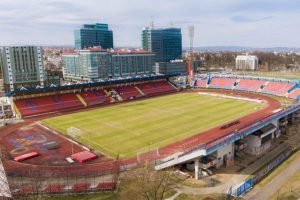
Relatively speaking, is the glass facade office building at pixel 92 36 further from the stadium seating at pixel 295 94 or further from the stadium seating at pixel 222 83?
the stadium seating at pixel 295 94

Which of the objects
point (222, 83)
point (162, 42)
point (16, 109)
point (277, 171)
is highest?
point (162, 42)

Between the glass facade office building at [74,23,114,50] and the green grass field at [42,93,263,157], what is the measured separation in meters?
104

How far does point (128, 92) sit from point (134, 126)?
33.2m

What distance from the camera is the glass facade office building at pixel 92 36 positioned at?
166750 millimetres

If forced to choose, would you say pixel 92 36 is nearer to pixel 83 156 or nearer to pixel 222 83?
pixel 222 83

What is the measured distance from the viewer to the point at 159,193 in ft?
89.9

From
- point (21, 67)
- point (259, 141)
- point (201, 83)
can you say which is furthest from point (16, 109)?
point (201, 83)

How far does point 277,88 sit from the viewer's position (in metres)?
84.2

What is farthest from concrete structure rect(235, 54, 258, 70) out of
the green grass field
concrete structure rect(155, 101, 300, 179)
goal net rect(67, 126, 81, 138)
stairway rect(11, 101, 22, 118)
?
goal net rect(67, 126, 81, 138)

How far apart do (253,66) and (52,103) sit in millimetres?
144855

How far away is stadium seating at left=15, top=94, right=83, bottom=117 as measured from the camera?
210 ft

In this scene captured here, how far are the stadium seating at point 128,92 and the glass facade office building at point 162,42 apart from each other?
84943mm

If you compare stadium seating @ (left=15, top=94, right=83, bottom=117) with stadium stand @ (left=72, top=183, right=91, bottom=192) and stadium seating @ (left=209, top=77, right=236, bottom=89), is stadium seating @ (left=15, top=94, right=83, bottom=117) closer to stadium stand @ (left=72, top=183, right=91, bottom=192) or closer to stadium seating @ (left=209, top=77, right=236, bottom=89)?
stadium stand @ (left=72, top=183, right=91, bottom=192)

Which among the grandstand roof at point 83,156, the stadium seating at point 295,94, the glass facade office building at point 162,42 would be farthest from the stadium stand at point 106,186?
the glass facade office building at point 162,42
